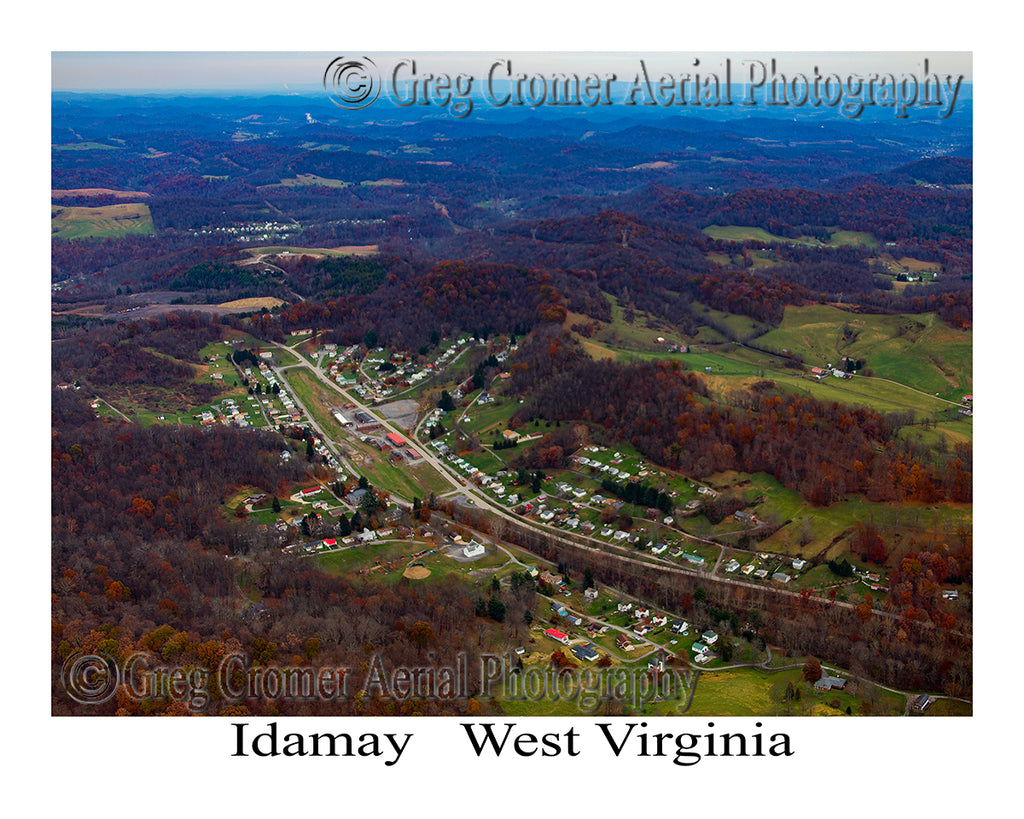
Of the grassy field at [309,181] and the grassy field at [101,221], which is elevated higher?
the grassy field at [309,181]

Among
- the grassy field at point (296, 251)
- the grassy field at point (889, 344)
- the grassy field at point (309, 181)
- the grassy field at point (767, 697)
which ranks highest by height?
the grassy field at point (309, 181)

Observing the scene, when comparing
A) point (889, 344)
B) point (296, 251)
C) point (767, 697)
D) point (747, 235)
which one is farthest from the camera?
point (747, 235)

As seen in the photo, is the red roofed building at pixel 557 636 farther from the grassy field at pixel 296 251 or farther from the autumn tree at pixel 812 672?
the grassy field at pixel 296 251

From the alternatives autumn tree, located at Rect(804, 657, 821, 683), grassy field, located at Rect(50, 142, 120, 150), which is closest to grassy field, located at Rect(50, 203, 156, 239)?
grassy field, located at Rect(50, 142, 120, 150)

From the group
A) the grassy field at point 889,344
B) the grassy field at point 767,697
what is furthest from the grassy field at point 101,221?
the grassy field at point 767,697

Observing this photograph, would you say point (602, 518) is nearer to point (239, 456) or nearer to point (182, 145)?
point (239, 456)

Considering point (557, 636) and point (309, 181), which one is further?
point (309, 181)

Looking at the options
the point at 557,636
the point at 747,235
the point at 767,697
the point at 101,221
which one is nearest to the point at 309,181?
the point at 101,221

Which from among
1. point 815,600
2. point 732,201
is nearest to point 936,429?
point 815,600

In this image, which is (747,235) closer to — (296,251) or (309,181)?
(296,251)

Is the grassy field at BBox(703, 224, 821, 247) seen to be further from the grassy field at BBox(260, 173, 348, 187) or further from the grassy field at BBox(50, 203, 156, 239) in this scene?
the grassy field at BBox(50, 203, 156, 239)
